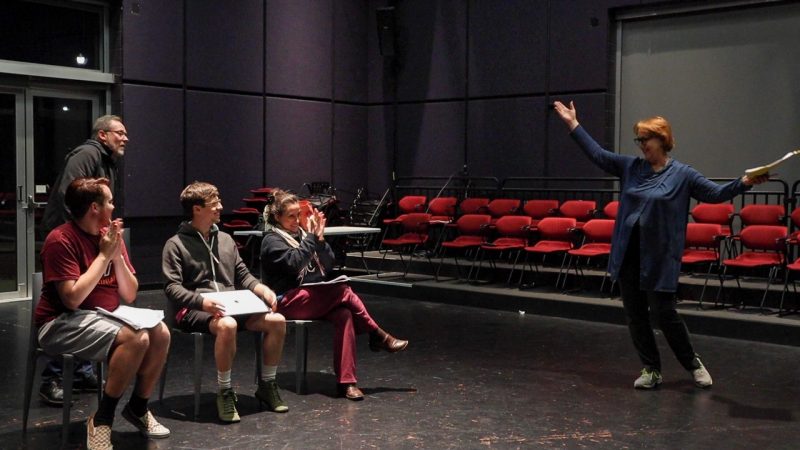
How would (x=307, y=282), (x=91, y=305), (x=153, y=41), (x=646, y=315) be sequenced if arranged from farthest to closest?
(x=153, y=41), (x=646, y=315), (x=307, y=282), (x=91, y=305)

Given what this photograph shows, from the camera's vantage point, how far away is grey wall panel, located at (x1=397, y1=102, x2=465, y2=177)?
1053cm

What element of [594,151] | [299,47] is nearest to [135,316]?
[594,151]

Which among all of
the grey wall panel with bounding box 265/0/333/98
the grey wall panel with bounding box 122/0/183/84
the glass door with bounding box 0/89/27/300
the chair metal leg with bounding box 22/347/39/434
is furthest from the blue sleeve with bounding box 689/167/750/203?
the grey wall panel with bounding box 265/0/333/98

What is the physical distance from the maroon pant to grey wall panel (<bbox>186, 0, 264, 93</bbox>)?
5.44 metres

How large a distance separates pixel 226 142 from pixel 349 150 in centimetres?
196

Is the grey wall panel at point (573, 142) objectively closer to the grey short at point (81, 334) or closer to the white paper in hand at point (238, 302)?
the white paper in hand at point (238, 302)

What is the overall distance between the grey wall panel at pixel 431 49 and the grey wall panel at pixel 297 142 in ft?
3.76

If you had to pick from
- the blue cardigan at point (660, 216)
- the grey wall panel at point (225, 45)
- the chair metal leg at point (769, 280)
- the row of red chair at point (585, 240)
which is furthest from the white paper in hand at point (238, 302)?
the grey wall panel at point (225, 45)

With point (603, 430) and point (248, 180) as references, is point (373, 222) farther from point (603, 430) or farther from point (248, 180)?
point (603, 430)

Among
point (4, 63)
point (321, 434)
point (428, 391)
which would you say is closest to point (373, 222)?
point (4, 63)

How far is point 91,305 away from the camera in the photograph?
3662 millimetres

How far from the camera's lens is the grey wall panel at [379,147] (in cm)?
1126

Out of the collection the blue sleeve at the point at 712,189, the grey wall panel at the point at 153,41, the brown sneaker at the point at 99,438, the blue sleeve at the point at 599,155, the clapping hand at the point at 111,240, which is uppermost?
the grey wall panel at the point at 153,41

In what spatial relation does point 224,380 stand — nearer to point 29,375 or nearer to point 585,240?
point 29,375
